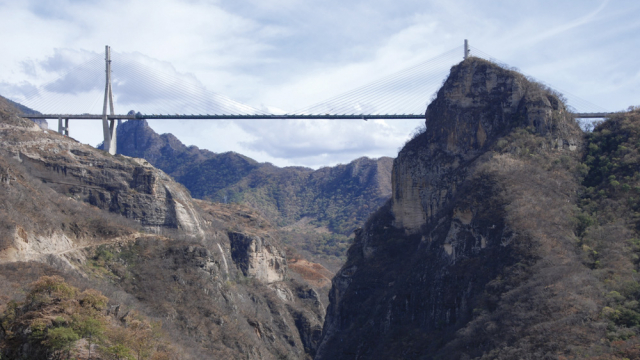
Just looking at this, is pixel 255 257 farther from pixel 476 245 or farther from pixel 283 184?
pixel 283 184

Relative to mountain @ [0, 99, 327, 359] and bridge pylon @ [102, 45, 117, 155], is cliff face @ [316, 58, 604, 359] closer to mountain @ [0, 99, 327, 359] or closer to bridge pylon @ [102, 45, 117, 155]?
mountain @ [0, 99, 327, 359]

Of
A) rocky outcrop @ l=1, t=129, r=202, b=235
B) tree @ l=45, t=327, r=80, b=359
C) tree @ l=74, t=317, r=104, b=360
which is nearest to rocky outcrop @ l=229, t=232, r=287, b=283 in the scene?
rocky outcrop @ l=1, t=129, r=202, b=235

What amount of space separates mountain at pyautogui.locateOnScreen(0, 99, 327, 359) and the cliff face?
11522 mm

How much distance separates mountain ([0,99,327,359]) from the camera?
1307 inches

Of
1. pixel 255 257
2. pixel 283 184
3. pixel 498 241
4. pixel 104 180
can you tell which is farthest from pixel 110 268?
pixel 283 184

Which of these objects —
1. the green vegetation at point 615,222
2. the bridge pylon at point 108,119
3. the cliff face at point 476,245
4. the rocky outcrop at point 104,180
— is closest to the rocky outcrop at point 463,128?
the cliff face at point 476,245

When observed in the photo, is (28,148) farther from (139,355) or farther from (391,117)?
(391,117)

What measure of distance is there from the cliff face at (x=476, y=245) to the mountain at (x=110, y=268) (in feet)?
37.8

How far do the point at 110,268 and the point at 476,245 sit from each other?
2754cm

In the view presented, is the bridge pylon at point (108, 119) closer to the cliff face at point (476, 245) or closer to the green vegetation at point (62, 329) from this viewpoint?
the cliff face at point (476, 245)

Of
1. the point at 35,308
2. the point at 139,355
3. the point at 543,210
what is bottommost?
the point at 139,355

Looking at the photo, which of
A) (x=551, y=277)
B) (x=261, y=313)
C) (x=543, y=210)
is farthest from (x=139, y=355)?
(x=261, y=313)

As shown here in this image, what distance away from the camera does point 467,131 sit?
191 ft

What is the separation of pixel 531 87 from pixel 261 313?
122 ft
